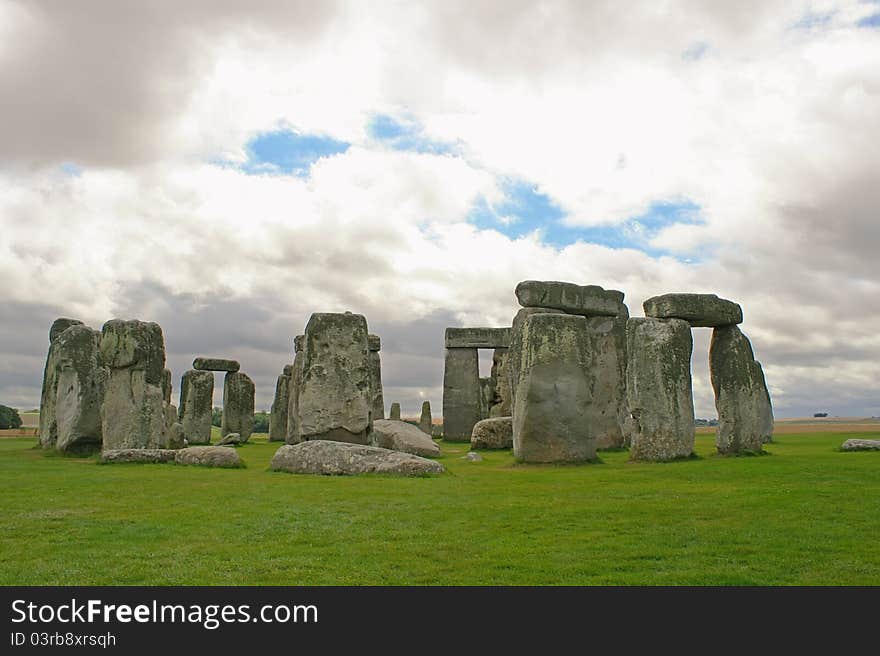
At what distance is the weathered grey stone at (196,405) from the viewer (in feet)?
89.7

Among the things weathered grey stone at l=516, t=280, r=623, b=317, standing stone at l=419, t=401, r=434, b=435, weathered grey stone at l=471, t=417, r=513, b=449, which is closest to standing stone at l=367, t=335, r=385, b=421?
standing stone at l=419, t=401, r=434, b=435

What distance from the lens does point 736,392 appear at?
52.7 feet

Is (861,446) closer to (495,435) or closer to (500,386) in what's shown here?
(495,435)

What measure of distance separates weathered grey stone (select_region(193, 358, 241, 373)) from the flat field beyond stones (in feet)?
55.9

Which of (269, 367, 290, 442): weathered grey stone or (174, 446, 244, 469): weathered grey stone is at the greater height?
(269, 367, 290, 442): weathered grey stone

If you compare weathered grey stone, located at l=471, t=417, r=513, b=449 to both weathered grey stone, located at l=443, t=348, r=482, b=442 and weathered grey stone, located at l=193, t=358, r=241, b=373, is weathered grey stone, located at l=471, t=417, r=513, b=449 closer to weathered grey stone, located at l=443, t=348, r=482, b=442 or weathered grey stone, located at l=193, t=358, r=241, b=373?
weathered grey stone, located at l=443, t=348, r=482, b=442

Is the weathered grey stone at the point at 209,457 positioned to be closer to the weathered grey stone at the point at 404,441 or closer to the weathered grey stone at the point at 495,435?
the weathered grey stone at the point at 404,441

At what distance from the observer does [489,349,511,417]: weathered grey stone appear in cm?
2611

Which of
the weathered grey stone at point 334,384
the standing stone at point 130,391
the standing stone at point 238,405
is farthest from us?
the standing stone at point 238,405

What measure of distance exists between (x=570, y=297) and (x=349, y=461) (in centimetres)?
898

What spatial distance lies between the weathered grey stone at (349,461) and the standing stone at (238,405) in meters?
16.5

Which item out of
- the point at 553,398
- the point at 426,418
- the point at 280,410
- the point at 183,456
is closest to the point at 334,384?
the point at 183,456

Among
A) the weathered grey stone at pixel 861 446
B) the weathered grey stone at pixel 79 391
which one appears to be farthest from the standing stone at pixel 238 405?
the weathered grey stone at pixel 861 446
